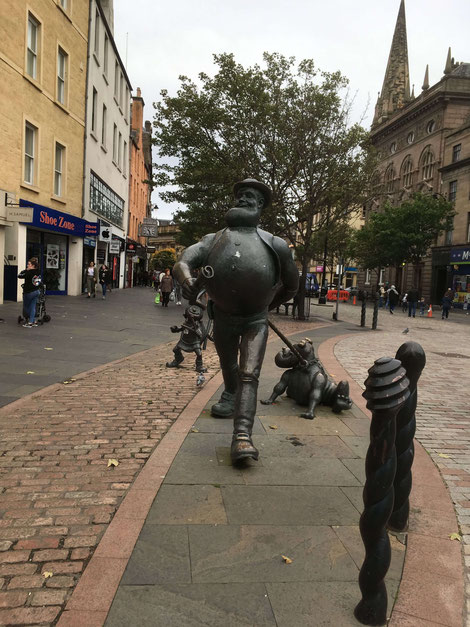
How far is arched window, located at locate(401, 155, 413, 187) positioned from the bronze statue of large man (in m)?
52.6

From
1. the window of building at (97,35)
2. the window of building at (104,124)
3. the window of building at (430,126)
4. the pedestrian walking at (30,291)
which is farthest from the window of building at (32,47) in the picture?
the window of building at (430,126)

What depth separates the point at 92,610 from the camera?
1.99 metres

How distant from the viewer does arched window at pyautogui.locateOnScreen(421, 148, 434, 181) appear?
47812mm

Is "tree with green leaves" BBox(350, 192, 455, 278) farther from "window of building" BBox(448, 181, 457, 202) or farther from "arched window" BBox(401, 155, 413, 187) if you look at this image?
"arched window" BBox(401, 155, 413, 187)

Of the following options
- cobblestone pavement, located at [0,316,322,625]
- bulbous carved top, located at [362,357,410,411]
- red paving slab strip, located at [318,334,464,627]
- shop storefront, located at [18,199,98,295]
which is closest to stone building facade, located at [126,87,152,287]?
shop storefront, located at [18,199,98,295]

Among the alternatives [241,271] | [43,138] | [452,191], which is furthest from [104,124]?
[452,191]

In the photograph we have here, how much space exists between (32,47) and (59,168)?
15.2 ft

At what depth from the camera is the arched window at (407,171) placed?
2044 inches

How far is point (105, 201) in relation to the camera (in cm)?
2886

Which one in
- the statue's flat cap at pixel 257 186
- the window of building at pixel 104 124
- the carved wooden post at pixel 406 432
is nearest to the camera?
the carved wooden post at pixel 406 432

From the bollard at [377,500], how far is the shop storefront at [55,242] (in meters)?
17.2

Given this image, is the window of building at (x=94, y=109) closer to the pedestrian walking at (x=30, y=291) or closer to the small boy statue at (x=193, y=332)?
the pedestrian walking at (x=30, y=291)

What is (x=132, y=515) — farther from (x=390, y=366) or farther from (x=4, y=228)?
(x=4, y=228)

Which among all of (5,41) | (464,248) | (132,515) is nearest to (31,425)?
(132,515)
